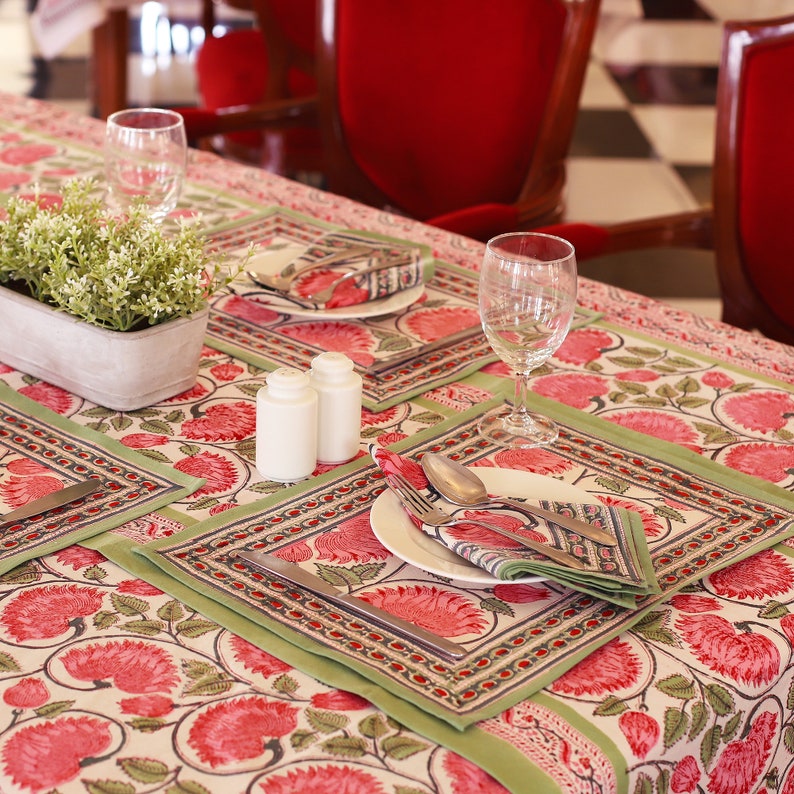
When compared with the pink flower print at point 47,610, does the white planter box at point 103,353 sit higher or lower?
higher

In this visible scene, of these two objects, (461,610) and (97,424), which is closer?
(461,610)

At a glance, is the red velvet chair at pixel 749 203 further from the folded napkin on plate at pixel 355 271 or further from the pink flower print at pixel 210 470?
the pink flower print at pixel 210 470

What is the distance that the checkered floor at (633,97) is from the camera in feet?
10.9

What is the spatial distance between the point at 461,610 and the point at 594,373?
42 centimetres

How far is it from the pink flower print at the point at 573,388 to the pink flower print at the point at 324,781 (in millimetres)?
506

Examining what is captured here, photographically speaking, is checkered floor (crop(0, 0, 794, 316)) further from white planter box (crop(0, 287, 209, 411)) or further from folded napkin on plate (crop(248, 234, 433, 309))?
white planter box (crop(0, 287, 209, 411))

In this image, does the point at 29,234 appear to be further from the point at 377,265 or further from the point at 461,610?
the point at 461,610

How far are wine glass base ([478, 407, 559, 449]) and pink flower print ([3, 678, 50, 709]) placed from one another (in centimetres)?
44

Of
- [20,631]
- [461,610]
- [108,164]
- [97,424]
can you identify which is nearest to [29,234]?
[97,424]

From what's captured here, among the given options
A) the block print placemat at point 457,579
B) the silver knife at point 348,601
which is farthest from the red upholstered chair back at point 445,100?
the silver knife at point 348,601

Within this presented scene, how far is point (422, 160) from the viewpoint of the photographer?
1988 millimetres

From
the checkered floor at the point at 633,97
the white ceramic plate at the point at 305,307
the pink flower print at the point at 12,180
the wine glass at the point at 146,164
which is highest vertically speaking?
the wine glass at the point at 146,164

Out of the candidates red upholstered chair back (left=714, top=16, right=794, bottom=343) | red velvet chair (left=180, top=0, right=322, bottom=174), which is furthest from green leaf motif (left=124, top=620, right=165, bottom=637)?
red velvet chair (left=180, top=0, right=322, bottom=174)

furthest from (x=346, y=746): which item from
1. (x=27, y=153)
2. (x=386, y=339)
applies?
(x=27, y=153)
